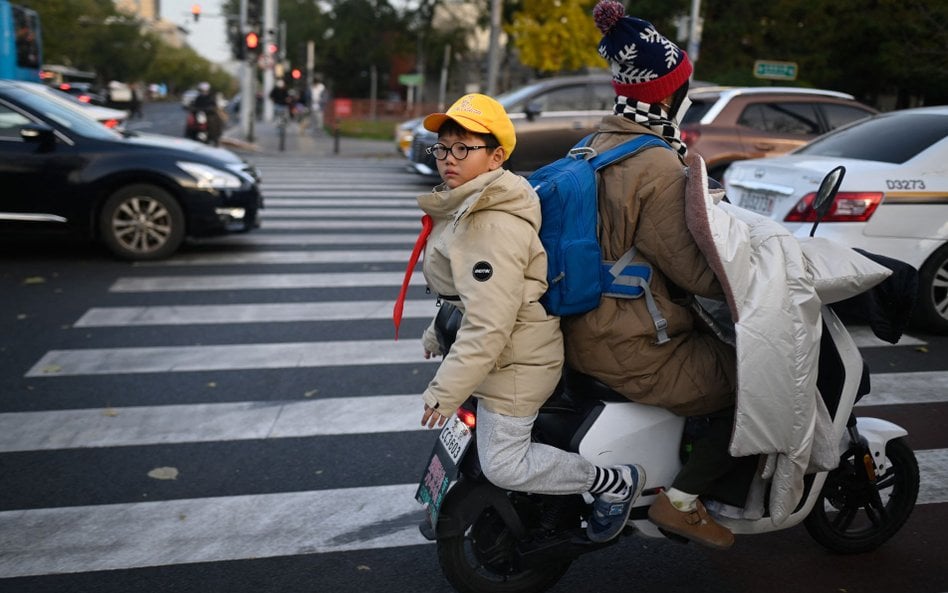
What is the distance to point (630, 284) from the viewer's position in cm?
304

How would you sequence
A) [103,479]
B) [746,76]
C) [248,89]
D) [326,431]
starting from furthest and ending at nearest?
[248,89]
[746,76]
[326,431]
[103,479]

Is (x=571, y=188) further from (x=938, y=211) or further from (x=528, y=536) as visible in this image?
(x=938, y=211)

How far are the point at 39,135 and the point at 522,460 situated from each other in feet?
24.5

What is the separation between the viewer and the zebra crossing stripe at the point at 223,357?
6.04m

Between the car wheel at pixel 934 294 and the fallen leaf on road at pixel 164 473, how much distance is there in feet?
16.9

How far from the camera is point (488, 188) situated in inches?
113

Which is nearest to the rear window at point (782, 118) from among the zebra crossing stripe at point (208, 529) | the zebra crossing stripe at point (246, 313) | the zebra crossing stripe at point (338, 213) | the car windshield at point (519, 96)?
the zebra crossing stripe at point (338, 213)

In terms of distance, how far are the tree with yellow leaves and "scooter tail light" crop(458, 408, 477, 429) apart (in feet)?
98.1

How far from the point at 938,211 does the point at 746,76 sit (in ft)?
58.3

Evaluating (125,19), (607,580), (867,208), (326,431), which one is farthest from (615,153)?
(125,19)

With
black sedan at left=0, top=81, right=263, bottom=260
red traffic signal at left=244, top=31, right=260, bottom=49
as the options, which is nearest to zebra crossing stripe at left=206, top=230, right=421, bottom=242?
black sedan at left=0, top=81, right=263, bottom=260

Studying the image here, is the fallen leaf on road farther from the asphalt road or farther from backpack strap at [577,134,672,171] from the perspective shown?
backpack strap at [577,134,672,171]

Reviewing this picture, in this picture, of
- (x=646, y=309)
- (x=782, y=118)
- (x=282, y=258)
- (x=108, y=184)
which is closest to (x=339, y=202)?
(x=282, y=258)

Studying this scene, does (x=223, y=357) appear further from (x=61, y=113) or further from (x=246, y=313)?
(x=61, y=113)
